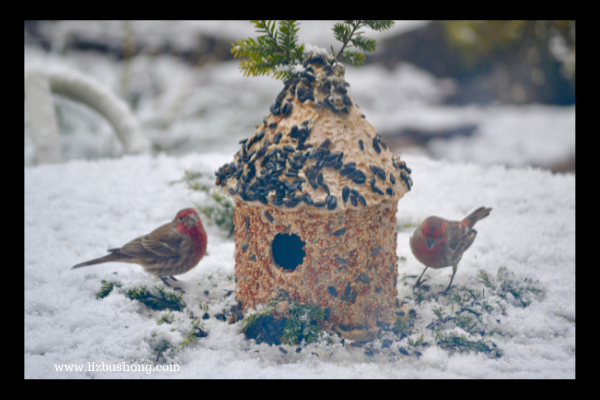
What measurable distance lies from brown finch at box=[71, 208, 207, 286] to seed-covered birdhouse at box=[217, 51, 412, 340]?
38cm

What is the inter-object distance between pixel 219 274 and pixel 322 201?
1.46 metres

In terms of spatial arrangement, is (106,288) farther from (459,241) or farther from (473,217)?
(473,217)

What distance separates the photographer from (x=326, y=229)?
7.52 feet

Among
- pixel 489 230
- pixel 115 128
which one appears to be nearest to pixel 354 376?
pixel 489 230

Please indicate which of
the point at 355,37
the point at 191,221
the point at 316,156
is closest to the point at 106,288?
the point at 191,221

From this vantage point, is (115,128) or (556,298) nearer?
(556,298)

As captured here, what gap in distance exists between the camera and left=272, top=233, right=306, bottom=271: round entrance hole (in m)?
2.67

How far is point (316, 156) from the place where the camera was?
7.41 ft

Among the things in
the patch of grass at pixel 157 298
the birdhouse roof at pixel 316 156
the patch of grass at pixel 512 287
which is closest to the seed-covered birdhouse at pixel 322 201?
the birdhouse roof at pixel 316 156

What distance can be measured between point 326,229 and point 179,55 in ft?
26.0

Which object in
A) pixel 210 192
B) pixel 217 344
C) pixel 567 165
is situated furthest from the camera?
pixel 567 165

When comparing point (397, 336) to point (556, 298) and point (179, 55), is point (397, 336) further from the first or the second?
point (179, 55)

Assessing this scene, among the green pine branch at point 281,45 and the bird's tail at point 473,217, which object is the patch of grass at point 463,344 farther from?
the green pine branch at point 281,45

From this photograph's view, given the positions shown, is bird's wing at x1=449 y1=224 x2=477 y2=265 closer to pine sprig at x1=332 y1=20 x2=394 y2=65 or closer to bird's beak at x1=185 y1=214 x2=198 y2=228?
pine sprig at x1=332 y1=20 x2=394 y2=65
